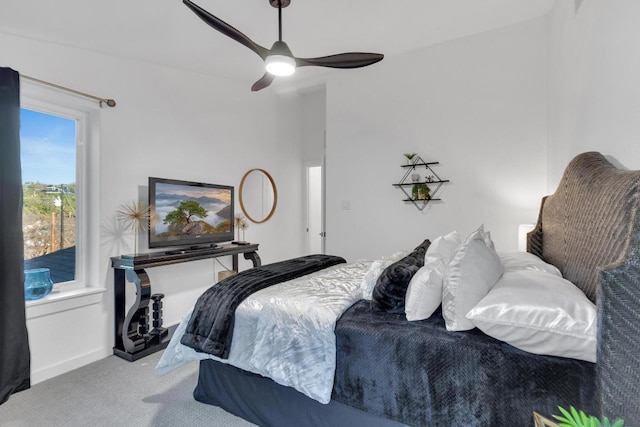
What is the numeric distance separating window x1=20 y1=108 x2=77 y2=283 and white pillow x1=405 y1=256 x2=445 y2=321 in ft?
9.44

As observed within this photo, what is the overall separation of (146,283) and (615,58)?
11.2ft

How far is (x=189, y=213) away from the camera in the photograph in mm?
3619

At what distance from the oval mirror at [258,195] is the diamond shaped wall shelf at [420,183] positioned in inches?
74.5

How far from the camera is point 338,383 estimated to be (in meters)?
1.65

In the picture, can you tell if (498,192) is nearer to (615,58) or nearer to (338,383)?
(615,58)

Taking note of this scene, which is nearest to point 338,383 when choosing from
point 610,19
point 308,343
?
point 308,343

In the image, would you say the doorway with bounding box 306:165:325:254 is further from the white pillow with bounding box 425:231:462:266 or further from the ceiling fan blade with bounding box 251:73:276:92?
the white pillow with bounding box 425:231:462:266

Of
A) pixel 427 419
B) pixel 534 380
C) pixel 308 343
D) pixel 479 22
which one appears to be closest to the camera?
pixel 534 380

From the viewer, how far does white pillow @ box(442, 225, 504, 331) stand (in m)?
1.48

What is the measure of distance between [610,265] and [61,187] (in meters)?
3.60

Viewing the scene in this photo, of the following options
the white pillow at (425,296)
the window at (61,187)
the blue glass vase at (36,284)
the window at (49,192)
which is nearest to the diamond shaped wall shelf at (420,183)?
the white pillow at (425,296)

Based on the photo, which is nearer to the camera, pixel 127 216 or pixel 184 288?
pixel 127 216

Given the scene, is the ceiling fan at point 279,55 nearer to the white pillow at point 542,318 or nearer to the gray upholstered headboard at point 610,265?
the gray upholstered headboard at point 610,265

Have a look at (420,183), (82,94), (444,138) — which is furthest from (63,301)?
(444,138)
